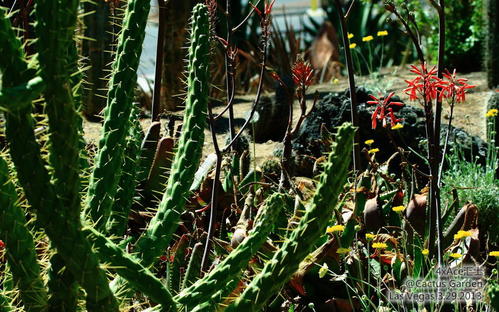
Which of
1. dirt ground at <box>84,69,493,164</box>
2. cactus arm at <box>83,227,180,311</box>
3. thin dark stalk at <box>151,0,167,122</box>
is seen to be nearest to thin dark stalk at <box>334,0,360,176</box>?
thin dark stalk at <box>151,0,167,122</box>

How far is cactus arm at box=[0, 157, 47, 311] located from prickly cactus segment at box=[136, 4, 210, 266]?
1.46ft

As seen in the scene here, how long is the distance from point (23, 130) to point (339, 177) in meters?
0.89

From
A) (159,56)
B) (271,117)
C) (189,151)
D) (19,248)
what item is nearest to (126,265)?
(19,248)

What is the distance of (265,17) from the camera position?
3479 millimetres

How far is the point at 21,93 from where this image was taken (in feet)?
6.29

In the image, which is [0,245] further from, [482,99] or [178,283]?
[482,99]

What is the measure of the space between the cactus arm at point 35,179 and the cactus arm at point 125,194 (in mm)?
612

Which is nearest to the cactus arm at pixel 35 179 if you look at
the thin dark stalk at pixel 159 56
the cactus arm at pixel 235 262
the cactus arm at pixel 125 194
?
the cactus arm at pixel 235 262

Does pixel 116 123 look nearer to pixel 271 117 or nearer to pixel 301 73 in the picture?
pixel 301 73

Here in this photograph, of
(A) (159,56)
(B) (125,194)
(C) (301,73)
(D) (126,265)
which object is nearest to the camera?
(D) (126,265)

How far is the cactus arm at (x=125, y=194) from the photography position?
3016mm

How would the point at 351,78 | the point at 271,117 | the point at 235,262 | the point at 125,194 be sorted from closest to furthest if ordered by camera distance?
the point at 235,262, the point at 125,194, the point at 351,78, the point at 271,117

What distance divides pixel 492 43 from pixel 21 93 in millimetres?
5749

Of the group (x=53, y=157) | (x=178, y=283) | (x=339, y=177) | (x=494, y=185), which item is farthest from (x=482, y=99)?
(x=53, y=157)
